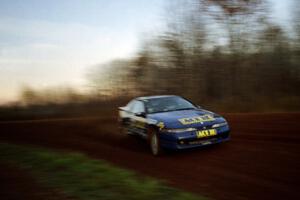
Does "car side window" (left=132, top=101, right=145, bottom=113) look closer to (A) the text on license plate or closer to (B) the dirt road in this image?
(B) the dirt road

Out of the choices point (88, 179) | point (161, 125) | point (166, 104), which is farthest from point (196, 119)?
point (88, 179)

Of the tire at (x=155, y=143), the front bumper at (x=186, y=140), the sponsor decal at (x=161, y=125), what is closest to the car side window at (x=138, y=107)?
the tire at (x=155, y=143)

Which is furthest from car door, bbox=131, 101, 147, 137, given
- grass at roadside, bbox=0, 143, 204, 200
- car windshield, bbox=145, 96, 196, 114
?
grass at roadside, bbox=0, 143, 204, 200

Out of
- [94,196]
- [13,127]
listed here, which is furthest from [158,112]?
[13,127]

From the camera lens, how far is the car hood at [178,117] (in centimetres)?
929

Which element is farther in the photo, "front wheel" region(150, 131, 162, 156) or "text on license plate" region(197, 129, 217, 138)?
"front wheel" region(150, 131, 162, 156)

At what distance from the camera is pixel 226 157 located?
Answer: 28.5 ft

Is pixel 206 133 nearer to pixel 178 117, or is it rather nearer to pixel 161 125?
pixel 178 117

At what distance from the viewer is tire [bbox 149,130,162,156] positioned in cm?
970

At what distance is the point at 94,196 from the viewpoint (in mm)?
5938

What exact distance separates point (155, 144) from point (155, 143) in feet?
0.08

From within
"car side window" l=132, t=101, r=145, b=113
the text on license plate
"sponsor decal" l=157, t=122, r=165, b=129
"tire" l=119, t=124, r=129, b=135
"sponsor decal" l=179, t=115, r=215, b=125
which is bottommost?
"tire" l=119, t=124, r=129, b=135

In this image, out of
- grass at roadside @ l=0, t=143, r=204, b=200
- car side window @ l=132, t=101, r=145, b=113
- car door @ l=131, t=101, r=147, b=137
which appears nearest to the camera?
grass at roadside @ l=0, t=143, r=204, b=200

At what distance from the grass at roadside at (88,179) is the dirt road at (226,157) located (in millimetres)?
596
